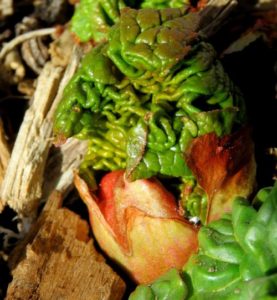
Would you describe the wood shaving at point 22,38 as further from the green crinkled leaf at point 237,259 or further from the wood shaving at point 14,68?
the green crinkled leaf at point 237,259

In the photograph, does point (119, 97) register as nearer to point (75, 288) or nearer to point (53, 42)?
point (75, 288)

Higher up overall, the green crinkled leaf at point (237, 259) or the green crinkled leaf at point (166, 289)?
the green crinkled leaf at point (237, 259)

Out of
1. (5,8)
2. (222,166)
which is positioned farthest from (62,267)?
(5,8)

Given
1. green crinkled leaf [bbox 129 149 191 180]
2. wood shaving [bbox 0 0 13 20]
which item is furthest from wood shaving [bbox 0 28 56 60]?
green crinkled leaf [bbox 129 149 191 180]

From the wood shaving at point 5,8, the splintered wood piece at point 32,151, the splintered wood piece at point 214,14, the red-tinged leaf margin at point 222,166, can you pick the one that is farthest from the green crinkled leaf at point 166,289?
the wood shaving at point 5,8

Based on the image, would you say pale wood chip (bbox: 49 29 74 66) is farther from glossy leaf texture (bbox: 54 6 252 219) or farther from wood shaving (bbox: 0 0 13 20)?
glossy leaf texture (bbox: 54 6 252 219)

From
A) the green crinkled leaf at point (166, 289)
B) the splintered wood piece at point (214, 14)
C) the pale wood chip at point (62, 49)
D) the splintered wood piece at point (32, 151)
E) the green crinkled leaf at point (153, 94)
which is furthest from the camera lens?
the pale wood chip at point (62, 49)

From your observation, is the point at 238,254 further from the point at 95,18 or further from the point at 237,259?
the point at 95,18

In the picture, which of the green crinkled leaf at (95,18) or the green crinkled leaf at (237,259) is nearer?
the green crinkled leaf at (237,259)
